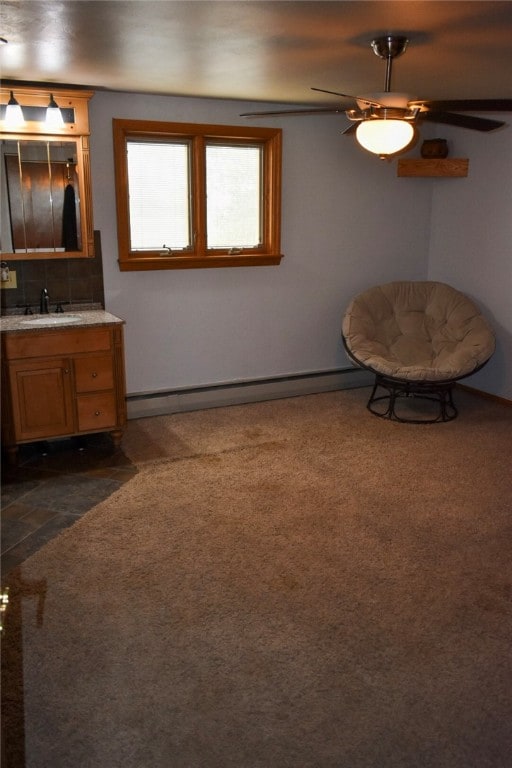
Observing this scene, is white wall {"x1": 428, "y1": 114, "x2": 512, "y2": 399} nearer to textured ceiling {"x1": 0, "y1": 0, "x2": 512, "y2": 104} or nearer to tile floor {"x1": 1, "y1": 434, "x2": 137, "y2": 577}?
textured ceiling {"x1": 0, "y1": 0, "x2": 512, "y2": 104}

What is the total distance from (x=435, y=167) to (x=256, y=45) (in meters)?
2.97

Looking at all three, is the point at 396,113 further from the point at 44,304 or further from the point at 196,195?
the point at 44,304

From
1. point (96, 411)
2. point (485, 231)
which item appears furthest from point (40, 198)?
point (485, 231)

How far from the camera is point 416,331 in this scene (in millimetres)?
5301

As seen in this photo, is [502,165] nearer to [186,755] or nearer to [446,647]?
[446,647]

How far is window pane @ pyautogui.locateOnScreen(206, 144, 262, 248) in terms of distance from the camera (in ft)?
16.5

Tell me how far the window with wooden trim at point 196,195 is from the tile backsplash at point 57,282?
237 mm

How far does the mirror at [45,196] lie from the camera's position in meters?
4.15

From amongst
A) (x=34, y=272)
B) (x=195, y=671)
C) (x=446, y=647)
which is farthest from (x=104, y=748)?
(x=34, y=272)

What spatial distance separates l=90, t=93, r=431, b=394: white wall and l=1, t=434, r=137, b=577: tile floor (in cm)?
86

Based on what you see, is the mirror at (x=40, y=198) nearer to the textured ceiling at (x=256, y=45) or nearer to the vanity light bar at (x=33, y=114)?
the vanity light bar at (x=33, y=114)

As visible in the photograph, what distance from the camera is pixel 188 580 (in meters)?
2.82

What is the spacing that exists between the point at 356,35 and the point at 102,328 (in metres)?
2.20

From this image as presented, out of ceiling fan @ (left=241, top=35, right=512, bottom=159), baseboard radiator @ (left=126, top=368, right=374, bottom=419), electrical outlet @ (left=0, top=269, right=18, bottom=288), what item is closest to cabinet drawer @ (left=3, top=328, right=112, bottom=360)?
electrical outlet @ (left=0, top=269, right=18, bottom=288)
